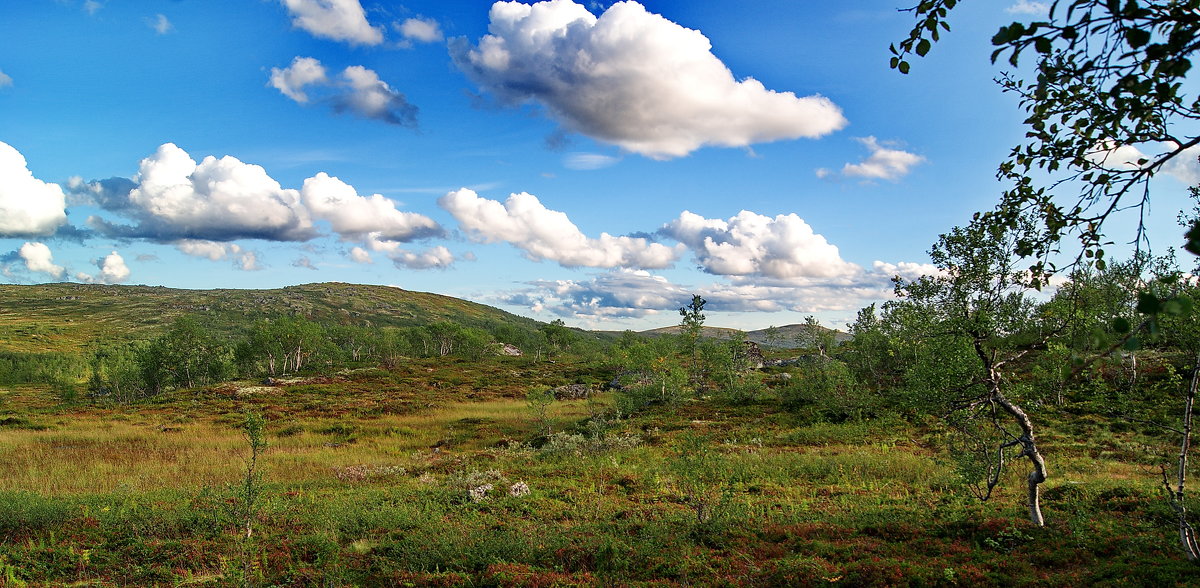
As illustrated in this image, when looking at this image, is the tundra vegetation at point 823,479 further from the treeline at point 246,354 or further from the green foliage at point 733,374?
the treeline at point 246,354

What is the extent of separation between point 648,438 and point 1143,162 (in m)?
28.3

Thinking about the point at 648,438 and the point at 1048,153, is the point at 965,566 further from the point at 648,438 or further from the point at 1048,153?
the point at 648,438

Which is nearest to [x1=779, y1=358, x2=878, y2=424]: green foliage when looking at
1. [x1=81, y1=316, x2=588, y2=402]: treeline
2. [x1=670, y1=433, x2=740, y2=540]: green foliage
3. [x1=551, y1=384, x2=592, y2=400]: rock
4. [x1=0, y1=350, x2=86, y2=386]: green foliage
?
[x1=670, y1=433, x2=740, y2=540]: green foliage

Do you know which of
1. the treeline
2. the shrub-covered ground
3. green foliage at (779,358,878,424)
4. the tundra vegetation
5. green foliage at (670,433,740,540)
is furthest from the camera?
the treeline

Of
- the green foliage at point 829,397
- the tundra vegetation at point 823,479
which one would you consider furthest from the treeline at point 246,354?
the green foliage at point 829,397

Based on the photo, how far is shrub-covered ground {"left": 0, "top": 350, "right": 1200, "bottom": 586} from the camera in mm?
9578

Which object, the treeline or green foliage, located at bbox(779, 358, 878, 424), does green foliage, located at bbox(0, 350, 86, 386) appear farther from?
green foliage, located at bbox(779, 358, 878, 424)

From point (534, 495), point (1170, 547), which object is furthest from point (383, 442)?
point (1170, 547)

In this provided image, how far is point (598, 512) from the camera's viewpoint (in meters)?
15.3

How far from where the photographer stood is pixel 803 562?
949cm

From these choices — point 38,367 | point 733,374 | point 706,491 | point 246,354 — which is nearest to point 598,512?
point 706,491

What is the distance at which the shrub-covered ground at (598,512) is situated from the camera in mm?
9578

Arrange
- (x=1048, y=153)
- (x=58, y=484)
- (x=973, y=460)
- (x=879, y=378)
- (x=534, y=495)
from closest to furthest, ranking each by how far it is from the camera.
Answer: (x=1048, y=153), (x=973, y=460), (x=534, y=495), (x=58, y=484), (x=879, y=378)

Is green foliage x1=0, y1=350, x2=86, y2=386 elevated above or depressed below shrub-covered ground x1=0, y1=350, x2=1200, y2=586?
below
